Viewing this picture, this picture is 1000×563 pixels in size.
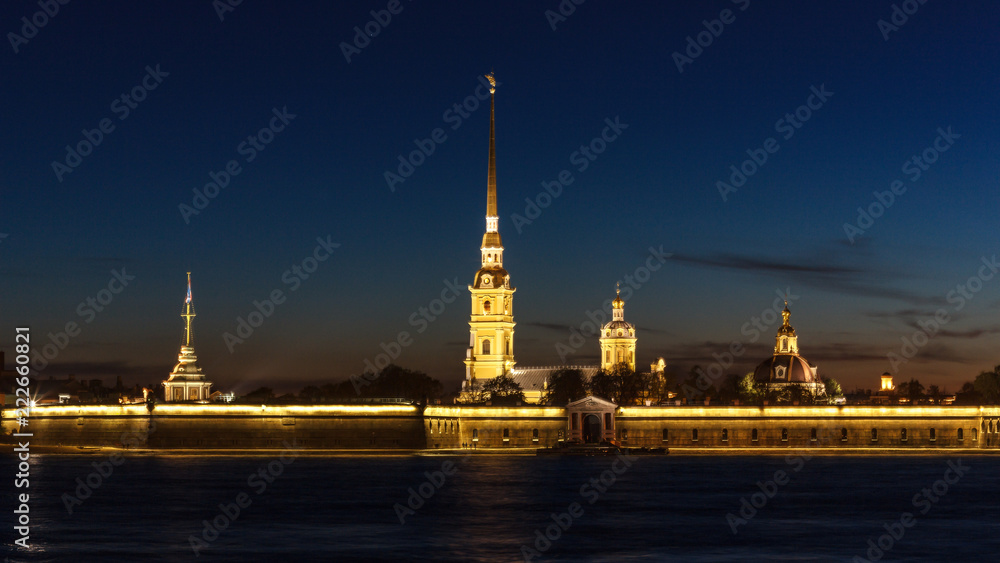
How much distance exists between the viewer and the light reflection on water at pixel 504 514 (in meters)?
58.4

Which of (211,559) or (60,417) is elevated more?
(60,417)

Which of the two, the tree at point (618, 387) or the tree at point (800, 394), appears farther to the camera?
the tree at point (800, 394)

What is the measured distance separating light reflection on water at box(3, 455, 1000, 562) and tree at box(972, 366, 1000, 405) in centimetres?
5154

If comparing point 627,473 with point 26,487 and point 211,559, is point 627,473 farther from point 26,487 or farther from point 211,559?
point 211,559

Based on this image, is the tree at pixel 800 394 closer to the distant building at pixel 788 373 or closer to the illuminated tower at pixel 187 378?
the distant building at pixel 788 373

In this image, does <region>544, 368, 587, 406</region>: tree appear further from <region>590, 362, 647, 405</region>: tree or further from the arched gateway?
the arched gateway

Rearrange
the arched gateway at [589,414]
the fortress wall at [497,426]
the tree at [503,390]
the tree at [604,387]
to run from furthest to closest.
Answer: the tree at [503,390] < the tree at [604,387] < the fortress wall at [497,426] < the arched gateway at [589,414]

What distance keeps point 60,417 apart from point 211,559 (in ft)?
312

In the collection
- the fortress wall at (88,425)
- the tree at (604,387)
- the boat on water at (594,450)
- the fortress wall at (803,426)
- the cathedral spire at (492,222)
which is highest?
the cathedral spire at (492,222)

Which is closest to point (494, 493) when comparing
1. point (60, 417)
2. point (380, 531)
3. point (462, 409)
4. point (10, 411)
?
point (380, 531)

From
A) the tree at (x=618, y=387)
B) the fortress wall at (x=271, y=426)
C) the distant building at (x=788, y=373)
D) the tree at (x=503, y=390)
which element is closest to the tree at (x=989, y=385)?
the distant building at (x=788, y=373)

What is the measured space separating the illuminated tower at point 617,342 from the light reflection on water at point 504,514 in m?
59.3

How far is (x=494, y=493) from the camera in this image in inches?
Answer: 3282

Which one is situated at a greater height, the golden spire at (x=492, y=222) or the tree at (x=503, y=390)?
the golden spire at (x=492, y=222)
